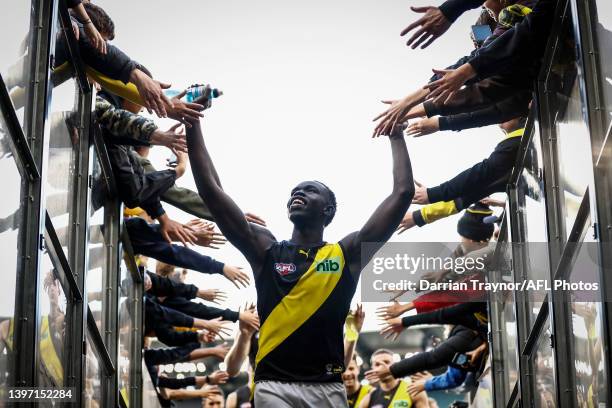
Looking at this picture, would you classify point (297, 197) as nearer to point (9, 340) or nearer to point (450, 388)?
point (9, 340)

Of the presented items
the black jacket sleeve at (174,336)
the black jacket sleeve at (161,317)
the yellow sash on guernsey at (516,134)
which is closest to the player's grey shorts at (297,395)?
the yellow sash on guernsey at (516,134)

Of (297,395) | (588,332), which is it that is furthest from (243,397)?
(588,332)

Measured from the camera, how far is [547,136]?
9.17 m

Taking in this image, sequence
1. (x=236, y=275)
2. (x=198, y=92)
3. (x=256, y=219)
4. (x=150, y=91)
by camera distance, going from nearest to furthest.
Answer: (x=150, y=91)
(x=198, y=92)
(x=256, y=219)
(x=236, y=275)

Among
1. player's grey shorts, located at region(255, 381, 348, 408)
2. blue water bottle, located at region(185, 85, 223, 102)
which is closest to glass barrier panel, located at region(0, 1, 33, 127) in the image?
blue water bottle, located at region(185, 85, 223, 102)

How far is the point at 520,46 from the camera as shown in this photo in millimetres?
9008

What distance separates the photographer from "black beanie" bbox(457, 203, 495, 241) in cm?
1291

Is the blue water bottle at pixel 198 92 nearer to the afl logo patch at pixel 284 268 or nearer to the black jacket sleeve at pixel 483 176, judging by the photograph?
the afl logo patch at pixel 284 268

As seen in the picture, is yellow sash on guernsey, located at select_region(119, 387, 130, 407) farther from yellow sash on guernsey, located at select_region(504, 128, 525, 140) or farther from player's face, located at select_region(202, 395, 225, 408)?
yellow sash on guernsey, located at select_region(504, 128, 525, 140)

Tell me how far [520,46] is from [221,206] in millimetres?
2632

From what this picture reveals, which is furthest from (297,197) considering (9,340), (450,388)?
(450,388)

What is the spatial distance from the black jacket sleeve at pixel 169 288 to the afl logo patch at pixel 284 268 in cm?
452

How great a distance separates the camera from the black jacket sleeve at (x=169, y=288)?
14203 mm

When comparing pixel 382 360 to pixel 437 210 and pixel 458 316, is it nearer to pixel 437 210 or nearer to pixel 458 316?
pixel 458 316
